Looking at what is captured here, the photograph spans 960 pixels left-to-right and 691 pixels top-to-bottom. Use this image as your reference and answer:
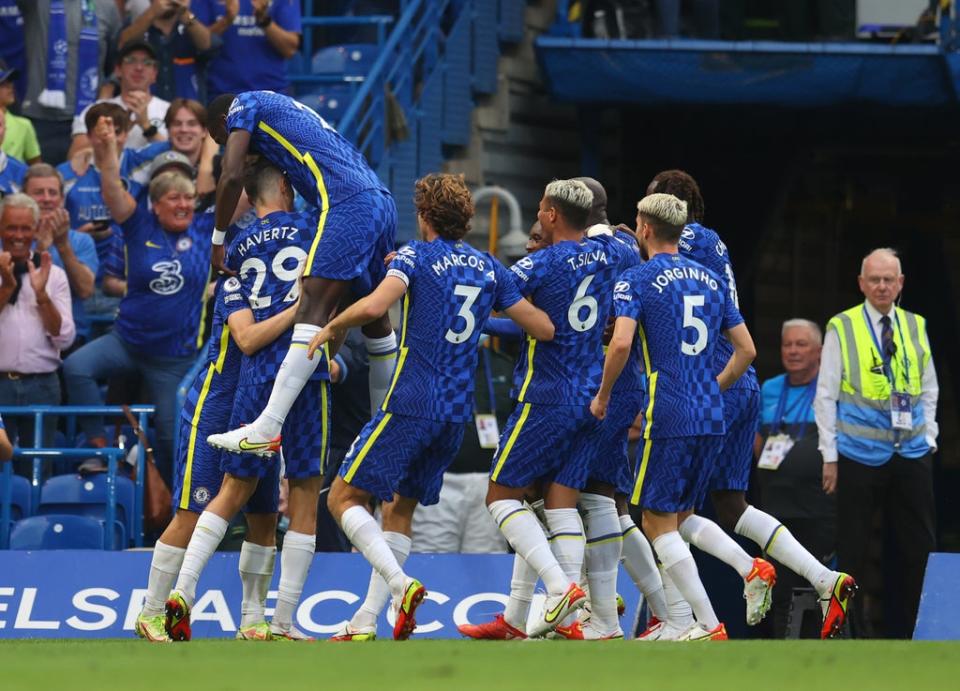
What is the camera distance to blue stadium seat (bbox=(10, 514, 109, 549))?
1120 centimetres

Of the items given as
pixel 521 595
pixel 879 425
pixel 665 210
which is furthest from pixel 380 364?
pixel 879 425

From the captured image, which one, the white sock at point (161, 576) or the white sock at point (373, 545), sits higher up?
the white sock at point (373, 545)

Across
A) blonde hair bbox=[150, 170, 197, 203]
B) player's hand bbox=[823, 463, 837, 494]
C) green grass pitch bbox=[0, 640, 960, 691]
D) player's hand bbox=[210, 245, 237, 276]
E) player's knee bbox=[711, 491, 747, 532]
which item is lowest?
player's hand bbox=[823, 463, 837, 494]

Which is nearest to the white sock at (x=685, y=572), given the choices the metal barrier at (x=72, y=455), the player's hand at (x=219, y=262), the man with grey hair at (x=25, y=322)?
the player's hand at (x=219, y=262)

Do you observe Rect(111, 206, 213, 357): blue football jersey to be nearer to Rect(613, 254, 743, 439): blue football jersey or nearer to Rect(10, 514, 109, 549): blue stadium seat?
Rect(10, 514, 109, 549): blue stadium seat

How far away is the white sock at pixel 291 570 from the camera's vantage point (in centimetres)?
862

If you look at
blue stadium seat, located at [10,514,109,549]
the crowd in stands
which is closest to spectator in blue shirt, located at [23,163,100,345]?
the crowd in stands

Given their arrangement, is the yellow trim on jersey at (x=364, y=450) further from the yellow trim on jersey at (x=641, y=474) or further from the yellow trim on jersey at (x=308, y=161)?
the yellow trim on jersey at (x=641, y=474)

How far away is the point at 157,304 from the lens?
12141mm

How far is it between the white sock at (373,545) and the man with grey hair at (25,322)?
391 cm

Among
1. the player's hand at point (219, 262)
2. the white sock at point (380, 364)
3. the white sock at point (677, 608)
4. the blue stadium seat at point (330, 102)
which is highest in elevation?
the blue stadium seat at point (330, 102)

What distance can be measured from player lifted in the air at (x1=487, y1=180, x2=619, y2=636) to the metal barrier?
3.08 metres

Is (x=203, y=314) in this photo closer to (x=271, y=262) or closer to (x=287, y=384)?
(x=271, y=262)

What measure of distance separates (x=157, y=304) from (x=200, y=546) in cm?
394
